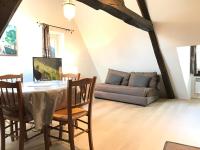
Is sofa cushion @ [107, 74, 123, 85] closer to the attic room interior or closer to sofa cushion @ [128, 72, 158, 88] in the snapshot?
the attic room interior

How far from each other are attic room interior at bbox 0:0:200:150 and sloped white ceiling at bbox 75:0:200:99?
0.02 m

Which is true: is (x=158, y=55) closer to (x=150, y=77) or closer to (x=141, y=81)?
(x=150, y=77)

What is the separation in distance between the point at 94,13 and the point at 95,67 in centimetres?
208

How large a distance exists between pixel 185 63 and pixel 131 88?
1678 mm

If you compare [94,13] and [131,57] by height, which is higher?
[94,13]

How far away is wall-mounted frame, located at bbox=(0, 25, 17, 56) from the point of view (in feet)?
13.2

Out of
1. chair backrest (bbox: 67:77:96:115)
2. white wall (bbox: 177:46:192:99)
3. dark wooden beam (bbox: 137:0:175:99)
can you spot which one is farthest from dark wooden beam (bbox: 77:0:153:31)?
white wall (bbox: 177:46:192:99)

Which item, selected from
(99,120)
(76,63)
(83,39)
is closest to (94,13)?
(83,39)

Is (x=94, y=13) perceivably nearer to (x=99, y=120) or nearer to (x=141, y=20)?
(x=141, y=20)

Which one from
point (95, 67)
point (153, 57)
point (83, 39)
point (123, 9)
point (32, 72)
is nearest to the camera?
point (123, 9)

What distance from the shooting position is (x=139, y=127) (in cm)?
339

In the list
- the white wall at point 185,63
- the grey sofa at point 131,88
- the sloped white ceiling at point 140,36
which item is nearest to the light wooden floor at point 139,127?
the grey sofa at point 131,88

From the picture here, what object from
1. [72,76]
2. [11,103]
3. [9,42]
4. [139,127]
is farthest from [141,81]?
[11,103]

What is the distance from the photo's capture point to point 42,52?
4770 mm
